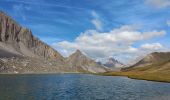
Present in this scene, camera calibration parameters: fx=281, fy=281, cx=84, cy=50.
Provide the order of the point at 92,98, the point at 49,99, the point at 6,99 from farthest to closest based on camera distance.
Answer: the point at 92,98 → the point at 49,99 → the point at 6,99

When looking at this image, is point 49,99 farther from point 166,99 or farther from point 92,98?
point 166,99

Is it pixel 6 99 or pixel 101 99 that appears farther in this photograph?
pixel 101 99

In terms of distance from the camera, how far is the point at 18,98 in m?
61.6

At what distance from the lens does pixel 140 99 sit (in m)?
64.7

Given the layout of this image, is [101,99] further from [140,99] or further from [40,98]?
[40,98]

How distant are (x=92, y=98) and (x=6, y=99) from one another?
20123 millimetres

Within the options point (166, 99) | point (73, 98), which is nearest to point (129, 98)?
point (166, 99)

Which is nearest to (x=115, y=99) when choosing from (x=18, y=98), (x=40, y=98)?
(x=40, y=98)

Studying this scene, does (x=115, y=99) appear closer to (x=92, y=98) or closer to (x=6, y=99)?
(x=92, y=98)

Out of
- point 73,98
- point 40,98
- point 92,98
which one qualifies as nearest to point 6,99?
point 40,98

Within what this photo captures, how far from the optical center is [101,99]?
6544 cm

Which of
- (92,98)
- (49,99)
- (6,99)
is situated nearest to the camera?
(6,99)

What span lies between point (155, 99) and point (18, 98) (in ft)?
101

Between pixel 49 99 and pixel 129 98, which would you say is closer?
pixel 49 99
